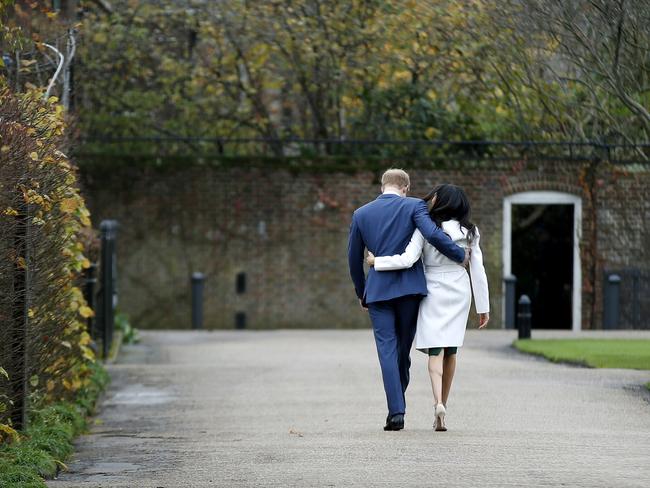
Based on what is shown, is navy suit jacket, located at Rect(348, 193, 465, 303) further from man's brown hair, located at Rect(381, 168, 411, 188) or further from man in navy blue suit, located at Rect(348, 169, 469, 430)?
man's brown hair, located at Rect(381, 168, 411, 188)

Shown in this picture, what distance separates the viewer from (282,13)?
26891 mm

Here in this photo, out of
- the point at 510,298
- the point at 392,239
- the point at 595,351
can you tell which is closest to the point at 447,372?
the point at 392,239

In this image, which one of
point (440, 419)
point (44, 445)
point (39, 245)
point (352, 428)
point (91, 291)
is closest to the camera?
point (44, 445)

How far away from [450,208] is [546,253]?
1766 cm

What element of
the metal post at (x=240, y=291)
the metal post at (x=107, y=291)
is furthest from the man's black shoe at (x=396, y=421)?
the metal post at (x=240, y=291)

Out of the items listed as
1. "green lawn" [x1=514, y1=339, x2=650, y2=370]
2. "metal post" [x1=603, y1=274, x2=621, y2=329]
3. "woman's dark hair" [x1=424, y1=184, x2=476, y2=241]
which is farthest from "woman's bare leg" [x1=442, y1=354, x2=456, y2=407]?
"metal post" [x1=603, y1=274, x2=621, y2=329]

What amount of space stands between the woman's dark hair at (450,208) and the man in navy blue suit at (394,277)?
12 cm

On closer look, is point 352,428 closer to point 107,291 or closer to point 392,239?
point 392,239

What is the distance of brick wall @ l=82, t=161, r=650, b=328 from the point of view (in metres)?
26.7

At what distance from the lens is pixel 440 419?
395 inches

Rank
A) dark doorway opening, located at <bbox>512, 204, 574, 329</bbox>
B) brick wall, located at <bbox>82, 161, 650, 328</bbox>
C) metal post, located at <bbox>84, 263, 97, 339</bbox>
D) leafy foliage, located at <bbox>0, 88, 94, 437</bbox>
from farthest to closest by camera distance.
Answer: dark doorway opening, located at <bbox>512, 204, 574, 329</bbox>
brick wall, located at <bbox>82, 161, 650, 328</bbox>
metal post, located at <bbox>84, 263, 97, 339</bbox>
leafy foliage, located at <bbox>0, 88, 94, 437</bbox>

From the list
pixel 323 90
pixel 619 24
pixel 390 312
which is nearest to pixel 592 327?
pixel 323 90

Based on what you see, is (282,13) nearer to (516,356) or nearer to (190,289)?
(190,289)

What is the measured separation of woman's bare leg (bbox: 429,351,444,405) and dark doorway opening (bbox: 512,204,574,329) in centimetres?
1713
